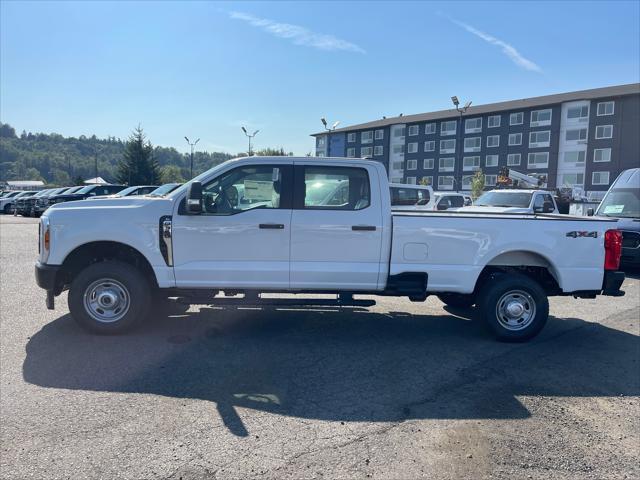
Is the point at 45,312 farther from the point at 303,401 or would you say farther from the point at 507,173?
the point at 507,173

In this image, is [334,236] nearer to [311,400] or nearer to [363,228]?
[363,228]

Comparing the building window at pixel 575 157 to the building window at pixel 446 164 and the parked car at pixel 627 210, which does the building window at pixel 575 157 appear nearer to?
the building window at pixel 446 164

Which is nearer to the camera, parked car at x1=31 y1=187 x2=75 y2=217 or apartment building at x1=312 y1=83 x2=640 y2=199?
parked car at x1=31 y1=187 x2=75 y2=217

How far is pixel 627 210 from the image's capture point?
489 inches

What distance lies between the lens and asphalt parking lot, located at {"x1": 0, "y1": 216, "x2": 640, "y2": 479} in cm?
328

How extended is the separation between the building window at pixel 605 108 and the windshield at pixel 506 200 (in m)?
50.2

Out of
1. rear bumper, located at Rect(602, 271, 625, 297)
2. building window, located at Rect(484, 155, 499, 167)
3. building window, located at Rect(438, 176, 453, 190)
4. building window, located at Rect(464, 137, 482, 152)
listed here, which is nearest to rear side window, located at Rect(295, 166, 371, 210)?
rear bumper, located at Rect(602, 271, 625, 297)

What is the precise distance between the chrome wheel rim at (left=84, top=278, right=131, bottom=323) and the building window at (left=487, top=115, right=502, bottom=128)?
67902 millimetres

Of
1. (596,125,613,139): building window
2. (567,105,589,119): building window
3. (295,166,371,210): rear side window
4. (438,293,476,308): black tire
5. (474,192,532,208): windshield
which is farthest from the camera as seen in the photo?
(567,105,589,119): building window

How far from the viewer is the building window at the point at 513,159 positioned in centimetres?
6469

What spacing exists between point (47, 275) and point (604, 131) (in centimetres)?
6457

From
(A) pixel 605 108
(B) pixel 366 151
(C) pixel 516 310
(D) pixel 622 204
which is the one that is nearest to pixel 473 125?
(A) pixel 605 108

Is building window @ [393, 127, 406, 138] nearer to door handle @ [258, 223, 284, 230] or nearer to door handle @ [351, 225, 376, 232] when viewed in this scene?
door handle @ [351, 225, 376, 232]

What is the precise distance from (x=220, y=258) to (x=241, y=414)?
7.41ft
